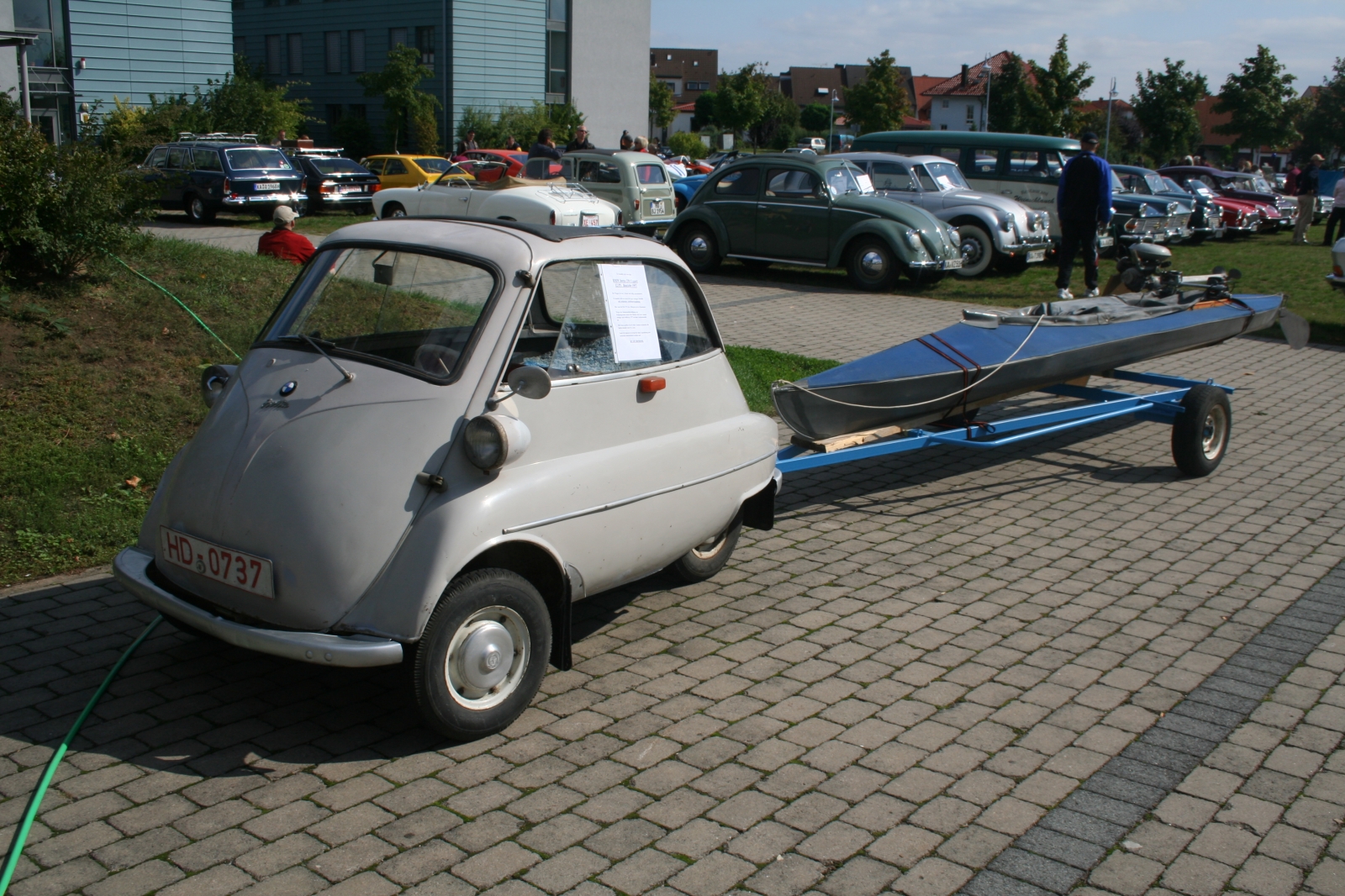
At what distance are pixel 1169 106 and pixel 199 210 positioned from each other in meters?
49.1

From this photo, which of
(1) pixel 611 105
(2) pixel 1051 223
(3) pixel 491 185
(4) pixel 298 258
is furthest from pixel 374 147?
(4) pixel 298 258

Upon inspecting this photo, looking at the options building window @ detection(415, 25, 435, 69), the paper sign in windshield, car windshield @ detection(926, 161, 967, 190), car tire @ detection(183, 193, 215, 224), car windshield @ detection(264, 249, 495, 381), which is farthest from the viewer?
building window @ detection(415, 25, 435, 69)

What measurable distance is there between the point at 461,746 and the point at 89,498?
337 centimetres

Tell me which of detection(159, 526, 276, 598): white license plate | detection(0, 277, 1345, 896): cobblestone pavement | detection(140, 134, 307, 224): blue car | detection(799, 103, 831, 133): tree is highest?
detection(799, 103, 831, 133): tree

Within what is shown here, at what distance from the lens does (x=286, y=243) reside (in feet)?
33.6

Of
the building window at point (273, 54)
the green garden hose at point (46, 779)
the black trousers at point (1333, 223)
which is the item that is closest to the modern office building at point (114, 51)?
the building window at point (273, 54)

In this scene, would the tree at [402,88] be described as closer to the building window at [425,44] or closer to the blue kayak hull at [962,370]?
the building window at [425,44]

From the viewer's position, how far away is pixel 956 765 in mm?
4066

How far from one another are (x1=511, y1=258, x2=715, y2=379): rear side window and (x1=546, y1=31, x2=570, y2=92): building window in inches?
1628

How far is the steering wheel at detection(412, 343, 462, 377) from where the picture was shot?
4.17 meters

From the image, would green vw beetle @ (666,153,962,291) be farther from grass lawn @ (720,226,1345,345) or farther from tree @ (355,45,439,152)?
tree @ (355,45,439,152)

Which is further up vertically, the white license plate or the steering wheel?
the steering wheel

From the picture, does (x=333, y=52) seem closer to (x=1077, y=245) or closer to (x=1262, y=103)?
(x=1077, y=245)

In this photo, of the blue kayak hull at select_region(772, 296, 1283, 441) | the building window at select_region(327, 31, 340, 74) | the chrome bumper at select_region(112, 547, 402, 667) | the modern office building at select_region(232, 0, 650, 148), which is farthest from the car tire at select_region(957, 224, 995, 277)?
the building window at select_region(327, 31, 340, 74)
